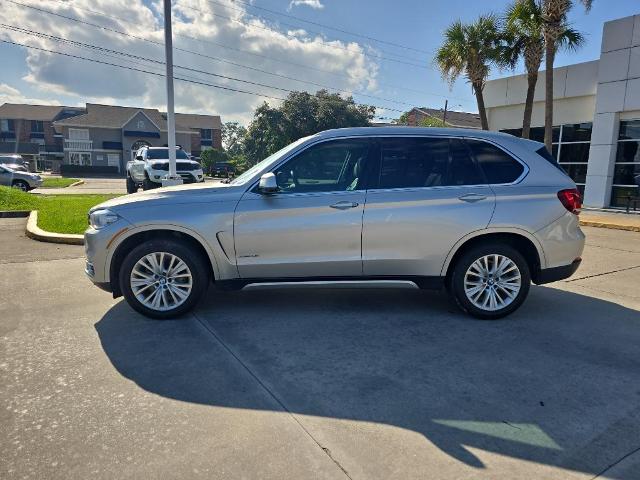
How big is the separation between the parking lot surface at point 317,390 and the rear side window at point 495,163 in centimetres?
146

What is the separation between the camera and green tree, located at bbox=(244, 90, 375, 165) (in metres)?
40.6

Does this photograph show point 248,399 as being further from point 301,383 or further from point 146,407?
point 146,407

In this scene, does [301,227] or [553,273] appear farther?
[553,273]

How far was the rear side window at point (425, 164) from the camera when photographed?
14.8ft

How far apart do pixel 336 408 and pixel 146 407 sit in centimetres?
122

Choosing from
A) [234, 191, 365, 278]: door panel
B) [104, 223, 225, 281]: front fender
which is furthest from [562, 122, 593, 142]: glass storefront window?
[104, 223, 225, 281]: front fender

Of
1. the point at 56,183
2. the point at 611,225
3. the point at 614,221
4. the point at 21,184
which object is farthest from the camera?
the point at 56,183

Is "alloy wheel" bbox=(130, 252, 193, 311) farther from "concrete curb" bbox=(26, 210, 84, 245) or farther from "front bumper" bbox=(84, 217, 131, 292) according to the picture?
"concrete curb" bbox=(26, 210, 84, 245)

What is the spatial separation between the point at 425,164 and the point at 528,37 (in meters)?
14.3

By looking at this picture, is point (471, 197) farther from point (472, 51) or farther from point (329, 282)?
point (472, 51)

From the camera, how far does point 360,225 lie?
4.34 meters

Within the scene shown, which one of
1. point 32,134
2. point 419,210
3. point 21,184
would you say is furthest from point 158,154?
point 32,134

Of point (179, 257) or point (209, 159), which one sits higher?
point (209, 159)

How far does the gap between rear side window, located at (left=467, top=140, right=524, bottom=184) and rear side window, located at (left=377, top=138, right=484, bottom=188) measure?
0.09 metres
